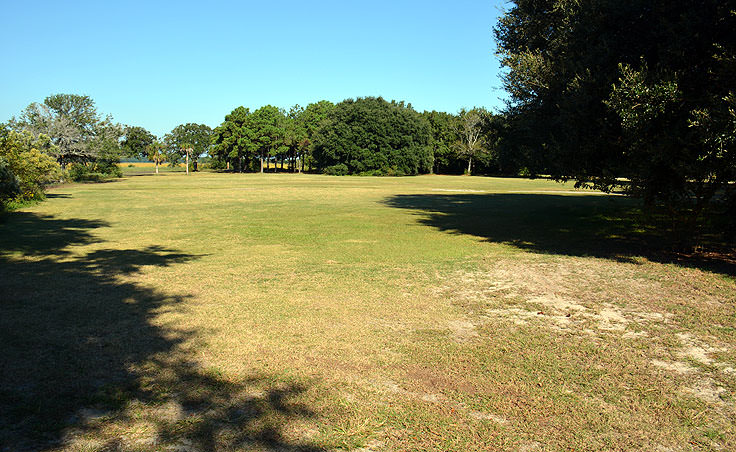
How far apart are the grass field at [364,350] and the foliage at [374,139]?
73.5 meters

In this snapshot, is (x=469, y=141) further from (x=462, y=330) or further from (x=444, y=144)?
(x=462, y=330)

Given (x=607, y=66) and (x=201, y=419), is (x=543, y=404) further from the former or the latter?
(x=607, y=66)

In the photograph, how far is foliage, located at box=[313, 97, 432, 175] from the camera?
84.9 meters

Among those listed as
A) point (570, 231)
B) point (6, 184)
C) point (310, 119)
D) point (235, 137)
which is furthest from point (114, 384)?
point (310, 119)

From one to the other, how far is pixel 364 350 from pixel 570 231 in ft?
43.6

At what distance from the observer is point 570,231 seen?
16.9m

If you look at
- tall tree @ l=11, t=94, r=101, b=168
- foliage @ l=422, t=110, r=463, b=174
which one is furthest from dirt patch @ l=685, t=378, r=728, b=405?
foliage @ l=422, t=110, r=463, b=174

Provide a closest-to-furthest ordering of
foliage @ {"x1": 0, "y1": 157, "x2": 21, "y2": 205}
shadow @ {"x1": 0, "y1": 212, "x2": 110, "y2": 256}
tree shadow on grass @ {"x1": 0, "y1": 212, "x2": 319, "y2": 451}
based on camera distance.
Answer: tree shadow on grass @ {"x1": 0, "y1": 212, "x2": 319, "y2": 451} → shadow @ {"x1": 0, "y1": 212, "x2": 110, "y2": 256} → foliage @ {"x1": 0, "y1": 157, "x2": 21, "y2": 205}

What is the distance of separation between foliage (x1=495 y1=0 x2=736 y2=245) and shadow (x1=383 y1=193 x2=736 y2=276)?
55.2 inches

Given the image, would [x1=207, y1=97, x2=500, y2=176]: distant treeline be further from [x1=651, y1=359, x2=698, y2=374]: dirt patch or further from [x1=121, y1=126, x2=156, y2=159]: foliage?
[x1=651, y1=359, x2=698, y2=374]: dirt patch

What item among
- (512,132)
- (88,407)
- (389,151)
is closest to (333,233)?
(512,132)

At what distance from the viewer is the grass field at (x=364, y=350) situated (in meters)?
4.01

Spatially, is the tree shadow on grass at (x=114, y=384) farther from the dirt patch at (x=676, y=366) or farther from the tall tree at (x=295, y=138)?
the tall tree at (x=295, y=138)

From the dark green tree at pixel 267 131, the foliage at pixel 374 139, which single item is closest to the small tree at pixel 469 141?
the foliage at pixel 374 139
